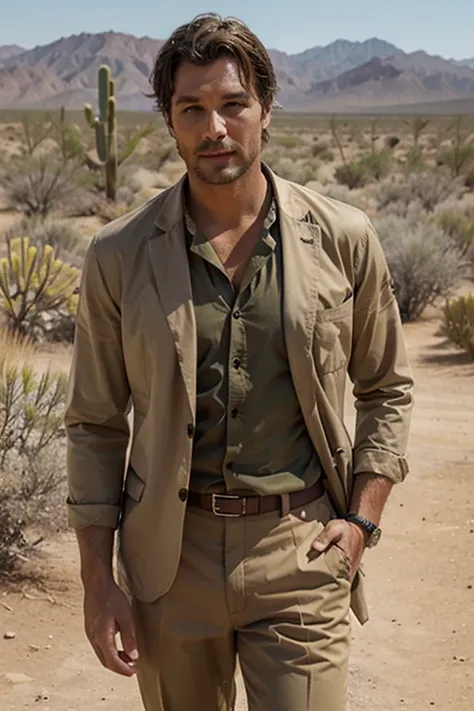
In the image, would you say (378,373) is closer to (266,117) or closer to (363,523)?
(363,523)

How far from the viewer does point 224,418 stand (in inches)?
97.1

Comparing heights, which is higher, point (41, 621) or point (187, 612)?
point (187, 612)

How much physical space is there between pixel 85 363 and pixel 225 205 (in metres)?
0.52

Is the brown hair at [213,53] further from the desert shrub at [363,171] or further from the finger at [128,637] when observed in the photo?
the desert shrub at [363,171]

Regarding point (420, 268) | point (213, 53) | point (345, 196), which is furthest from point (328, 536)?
point (345, 196)

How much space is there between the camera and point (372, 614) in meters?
5.16

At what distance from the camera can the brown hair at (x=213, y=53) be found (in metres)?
2.51

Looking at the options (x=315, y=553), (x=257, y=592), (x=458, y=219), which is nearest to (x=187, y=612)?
(x=257, y=592)

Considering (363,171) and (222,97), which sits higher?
(222,97)

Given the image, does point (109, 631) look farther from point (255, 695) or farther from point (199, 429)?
point (199, 429)

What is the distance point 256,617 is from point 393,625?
2.76 metres

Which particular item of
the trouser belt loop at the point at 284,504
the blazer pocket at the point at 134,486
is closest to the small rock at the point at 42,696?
the blazer pocket at the point at 134,486

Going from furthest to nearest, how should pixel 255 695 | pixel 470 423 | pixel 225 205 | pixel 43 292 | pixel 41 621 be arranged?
1. pixel 43 292
2. pixel 470 423
3. pixel 41 621
4. pixel 225 205
5. pixel 255 695

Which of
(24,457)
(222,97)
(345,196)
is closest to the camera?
(222,97)
